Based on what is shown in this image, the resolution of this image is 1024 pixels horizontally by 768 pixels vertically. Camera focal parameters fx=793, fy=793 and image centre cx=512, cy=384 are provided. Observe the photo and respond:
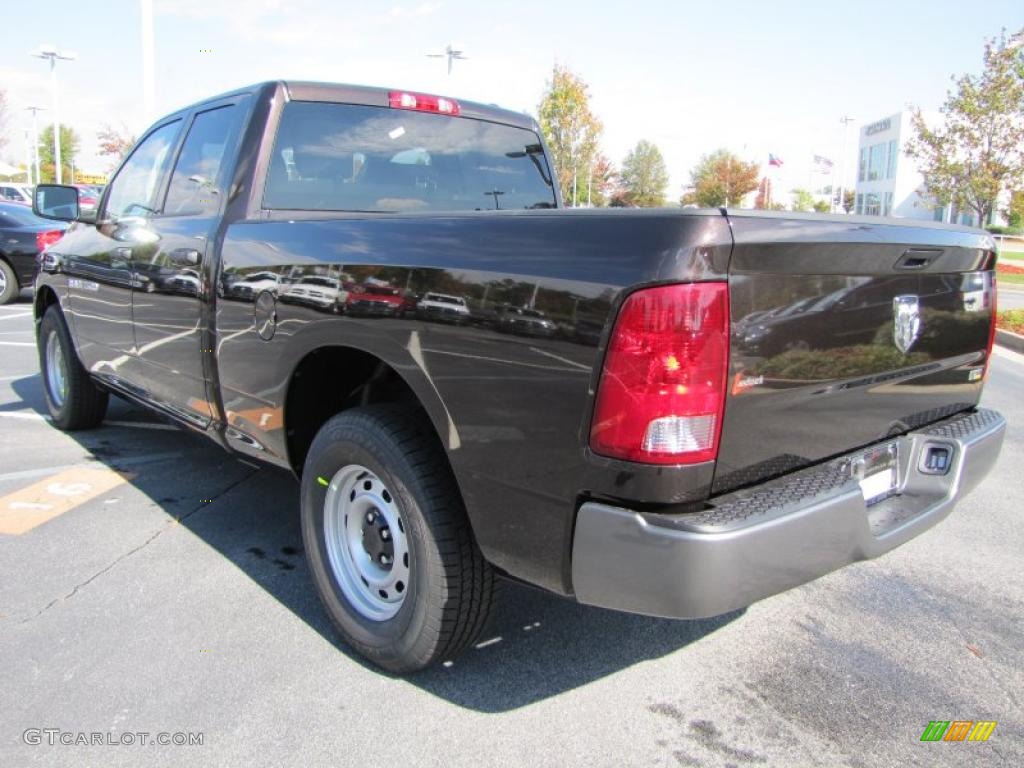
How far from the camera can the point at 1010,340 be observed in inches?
449

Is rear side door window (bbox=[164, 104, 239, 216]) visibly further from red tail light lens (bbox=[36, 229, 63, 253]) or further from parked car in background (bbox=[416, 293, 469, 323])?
red tail light lens (bbox=[36, 229, 63, 253])

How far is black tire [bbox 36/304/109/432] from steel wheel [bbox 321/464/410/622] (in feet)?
10.3

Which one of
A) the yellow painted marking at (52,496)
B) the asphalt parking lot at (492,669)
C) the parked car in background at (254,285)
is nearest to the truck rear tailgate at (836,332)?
the asphalt parking lot at (492,669)

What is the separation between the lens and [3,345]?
29.1ft

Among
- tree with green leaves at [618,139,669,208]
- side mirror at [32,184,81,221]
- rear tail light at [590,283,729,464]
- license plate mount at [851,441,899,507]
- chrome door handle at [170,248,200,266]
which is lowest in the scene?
license plate mount at [851,441,899,507]

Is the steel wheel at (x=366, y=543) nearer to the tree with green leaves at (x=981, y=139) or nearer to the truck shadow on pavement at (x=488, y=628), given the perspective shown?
the truck shadow on pavement at (x=488, y=628)

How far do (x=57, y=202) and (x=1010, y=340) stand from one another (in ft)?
39.2

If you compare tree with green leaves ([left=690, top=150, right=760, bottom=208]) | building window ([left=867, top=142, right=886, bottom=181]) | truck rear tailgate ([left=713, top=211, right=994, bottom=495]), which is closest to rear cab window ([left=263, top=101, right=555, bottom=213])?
truck rear tailgate ([left=713, top=211, right=994, bottom=495])

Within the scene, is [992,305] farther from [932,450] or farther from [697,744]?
[697,744]

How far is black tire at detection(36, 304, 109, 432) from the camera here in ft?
16.8

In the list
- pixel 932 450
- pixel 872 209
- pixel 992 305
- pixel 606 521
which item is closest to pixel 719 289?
pixel 606 521

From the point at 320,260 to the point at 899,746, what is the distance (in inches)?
92.0

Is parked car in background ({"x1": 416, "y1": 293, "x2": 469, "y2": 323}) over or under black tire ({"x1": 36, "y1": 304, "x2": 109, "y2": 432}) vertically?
over

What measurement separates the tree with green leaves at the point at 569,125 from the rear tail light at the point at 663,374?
93.8ft
